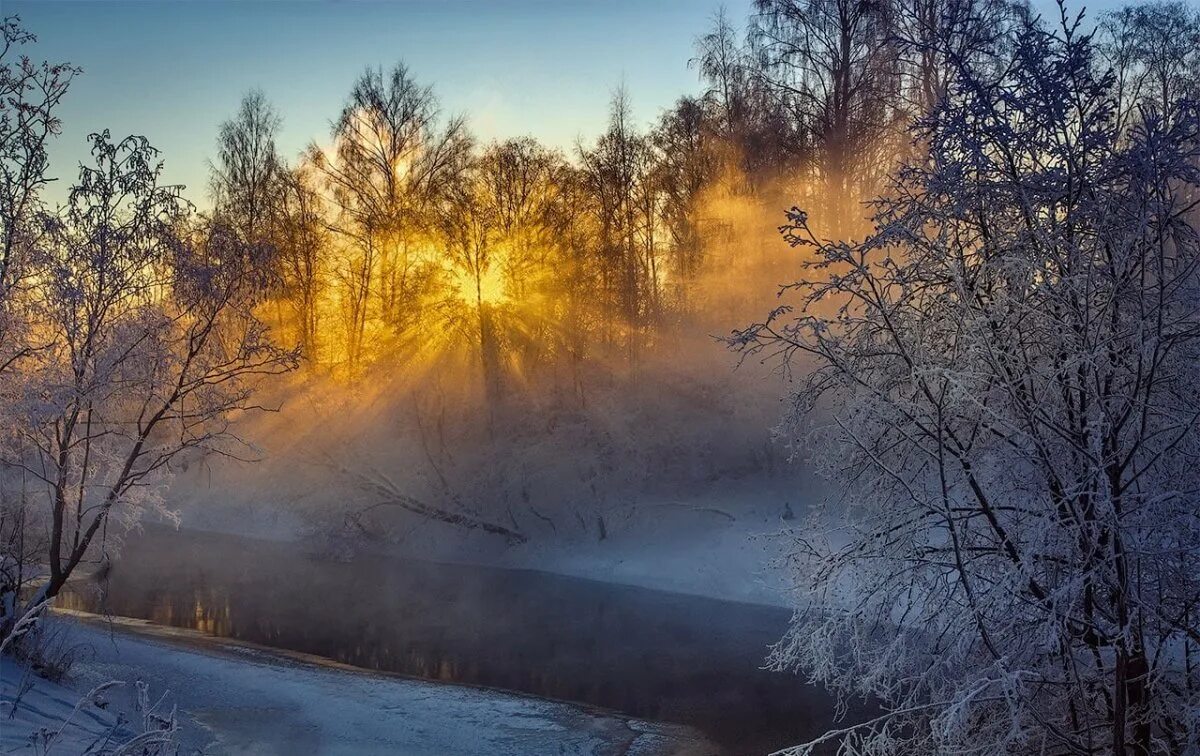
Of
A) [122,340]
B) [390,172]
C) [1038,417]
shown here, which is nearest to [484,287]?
[390,172]

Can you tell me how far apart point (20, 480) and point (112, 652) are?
3.28m

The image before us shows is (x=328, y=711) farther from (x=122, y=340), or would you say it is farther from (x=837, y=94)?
(x=837, y=94)

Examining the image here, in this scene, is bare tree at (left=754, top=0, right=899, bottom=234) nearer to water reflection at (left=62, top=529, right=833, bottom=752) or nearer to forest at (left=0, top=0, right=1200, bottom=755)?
forest at (left=0, top=0, right=1200, bottom=755)

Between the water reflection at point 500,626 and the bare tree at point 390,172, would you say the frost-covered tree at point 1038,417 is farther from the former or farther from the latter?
→ the bare tree at point 390,172

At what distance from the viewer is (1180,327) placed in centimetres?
468

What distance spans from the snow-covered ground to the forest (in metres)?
0.94

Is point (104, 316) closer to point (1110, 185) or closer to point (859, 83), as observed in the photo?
point (1110, 185)

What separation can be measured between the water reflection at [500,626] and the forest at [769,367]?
0.54 meters

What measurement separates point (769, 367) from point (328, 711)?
1475 cm

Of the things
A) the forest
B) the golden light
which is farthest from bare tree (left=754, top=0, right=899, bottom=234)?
the golden light

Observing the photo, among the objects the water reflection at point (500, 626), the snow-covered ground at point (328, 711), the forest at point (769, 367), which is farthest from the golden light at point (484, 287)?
the snow-covered ground at point (328, 711)

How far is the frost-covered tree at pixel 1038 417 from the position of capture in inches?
166

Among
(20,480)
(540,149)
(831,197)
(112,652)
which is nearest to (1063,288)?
(20,480)

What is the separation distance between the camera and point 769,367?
22938 millimetres
